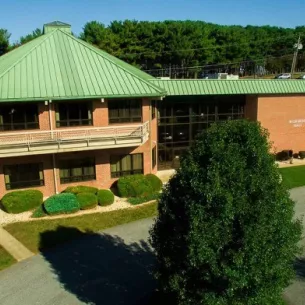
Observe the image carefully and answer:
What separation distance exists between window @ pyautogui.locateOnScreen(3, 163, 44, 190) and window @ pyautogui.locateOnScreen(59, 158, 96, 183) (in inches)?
65.4

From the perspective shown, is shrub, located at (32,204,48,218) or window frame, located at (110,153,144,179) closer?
shrub, located at (32,204,48,218)

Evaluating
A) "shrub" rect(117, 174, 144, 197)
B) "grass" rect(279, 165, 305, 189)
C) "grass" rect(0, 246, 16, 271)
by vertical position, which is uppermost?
"shrub" rect(117, 174, 144, 197)

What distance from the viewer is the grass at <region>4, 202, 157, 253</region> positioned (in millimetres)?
20594

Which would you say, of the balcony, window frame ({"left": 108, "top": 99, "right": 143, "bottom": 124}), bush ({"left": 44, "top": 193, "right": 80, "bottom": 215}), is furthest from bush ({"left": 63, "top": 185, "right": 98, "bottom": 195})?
window frame ({"left": 108, "top": 99, "right": 143, "bottom": 124})

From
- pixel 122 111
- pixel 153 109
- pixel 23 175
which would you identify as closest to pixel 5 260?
pixel 23 175

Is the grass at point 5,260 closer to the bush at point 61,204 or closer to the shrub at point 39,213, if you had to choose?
the shrub at point 39,213

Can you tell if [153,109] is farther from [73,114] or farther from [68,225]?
[68,225]

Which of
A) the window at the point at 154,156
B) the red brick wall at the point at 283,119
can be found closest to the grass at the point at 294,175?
the red brick wall at the point at 283,119

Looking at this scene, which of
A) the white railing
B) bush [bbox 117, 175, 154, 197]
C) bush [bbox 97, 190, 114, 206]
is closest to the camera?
the white railing

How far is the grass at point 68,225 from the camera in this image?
20.6 m

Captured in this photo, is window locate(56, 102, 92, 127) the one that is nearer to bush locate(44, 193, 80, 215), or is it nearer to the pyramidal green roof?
the pyramidal green roof

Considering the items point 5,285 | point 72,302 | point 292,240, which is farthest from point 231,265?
point 5,285

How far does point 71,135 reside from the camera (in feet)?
85.6

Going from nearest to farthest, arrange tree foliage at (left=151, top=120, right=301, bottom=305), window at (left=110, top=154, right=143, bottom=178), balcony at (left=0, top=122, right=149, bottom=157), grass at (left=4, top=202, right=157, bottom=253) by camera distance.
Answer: tree foliage at (left=151, top=120, right=301, bottom=305) < grass at (left=4, top=202, right=157, bottom=253) < balcony at (left=0, top=122, right=149, bottom=157) < window at (left=110, top=154, right=143, bottom=178)
